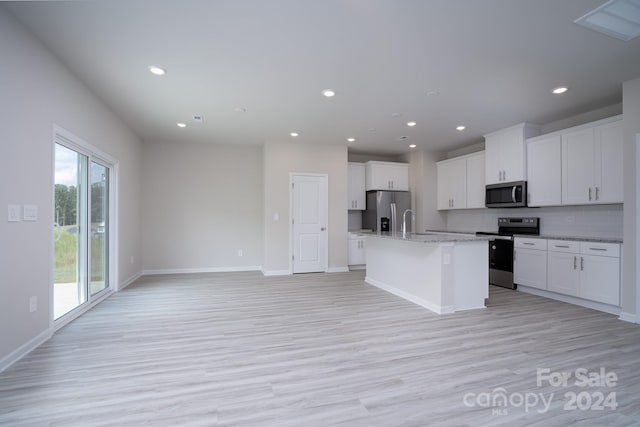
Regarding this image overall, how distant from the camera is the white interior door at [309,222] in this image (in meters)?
6.12

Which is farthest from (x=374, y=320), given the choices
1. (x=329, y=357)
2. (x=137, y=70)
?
(x=137, y=70)

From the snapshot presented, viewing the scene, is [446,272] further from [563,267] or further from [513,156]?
[513,156]

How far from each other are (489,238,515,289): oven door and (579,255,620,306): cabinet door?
3.32 ft

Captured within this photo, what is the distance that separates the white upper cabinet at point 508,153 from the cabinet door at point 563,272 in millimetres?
1353

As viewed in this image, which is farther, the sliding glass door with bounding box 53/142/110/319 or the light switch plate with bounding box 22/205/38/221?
the sliding glass door with bounding box 53/142/110/319

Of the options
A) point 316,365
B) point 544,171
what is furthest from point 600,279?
point 316,365

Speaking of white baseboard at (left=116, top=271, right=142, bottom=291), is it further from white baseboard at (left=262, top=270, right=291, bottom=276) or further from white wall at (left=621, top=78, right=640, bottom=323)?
white wall at (left=621, top=78, right=640, bottom=323)

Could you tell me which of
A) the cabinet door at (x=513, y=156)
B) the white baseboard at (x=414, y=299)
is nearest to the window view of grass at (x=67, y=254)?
the white baseboard at (x=414, y=299)

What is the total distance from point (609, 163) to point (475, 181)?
7.13 feet

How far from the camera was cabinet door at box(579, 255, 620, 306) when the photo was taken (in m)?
3.54

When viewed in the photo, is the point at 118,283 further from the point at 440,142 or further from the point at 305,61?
the point at 440,142

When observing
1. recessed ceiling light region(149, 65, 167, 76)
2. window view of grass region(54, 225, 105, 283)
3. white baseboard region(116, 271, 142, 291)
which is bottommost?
white baseboard region(116, 271, 142, 291)

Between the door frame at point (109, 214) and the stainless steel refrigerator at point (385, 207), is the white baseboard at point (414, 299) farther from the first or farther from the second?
the door frame at point (109, 214)

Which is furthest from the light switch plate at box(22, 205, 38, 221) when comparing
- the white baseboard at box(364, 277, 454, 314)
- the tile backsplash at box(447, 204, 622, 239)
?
the tile backsplash at box(447, 204, 622, 239)
